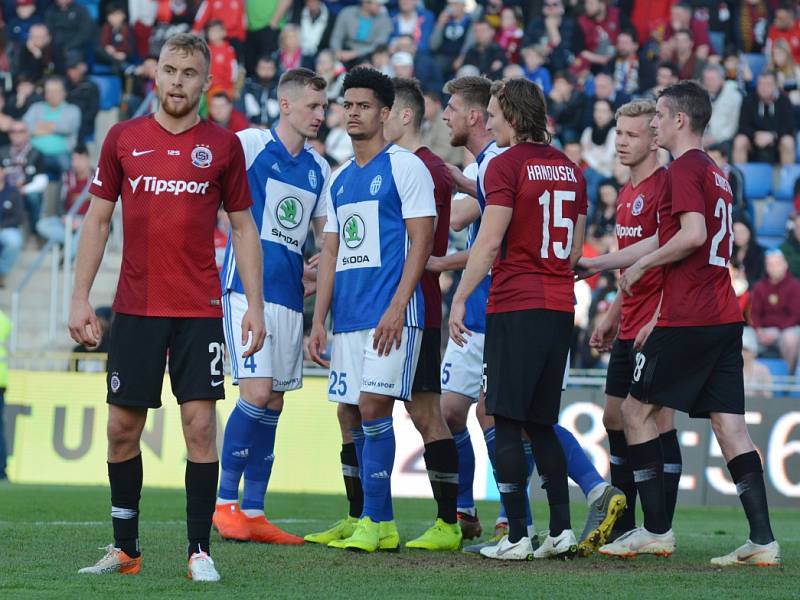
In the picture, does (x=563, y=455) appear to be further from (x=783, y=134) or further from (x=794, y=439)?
(x=783, y=134)

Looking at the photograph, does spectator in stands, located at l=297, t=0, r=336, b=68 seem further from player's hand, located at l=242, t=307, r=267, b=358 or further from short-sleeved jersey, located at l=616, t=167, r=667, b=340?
player's hand, located at l=242, t=307, r=267, b=358

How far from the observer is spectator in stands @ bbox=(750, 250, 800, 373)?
1628cm

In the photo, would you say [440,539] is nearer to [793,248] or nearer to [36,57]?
[793,248]

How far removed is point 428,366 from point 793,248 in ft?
37.0

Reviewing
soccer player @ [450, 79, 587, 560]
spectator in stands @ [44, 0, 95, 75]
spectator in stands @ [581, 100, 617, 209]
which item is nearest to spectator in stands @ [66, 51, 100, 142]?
spectator in stands @ [44, 0, 95, 75]

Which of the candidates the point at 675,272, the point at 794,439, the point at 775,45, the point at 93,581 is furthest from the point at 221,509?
the point at 775,45

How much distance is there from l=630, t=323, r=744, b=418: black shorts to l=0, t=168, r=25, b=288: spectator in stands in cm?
1266

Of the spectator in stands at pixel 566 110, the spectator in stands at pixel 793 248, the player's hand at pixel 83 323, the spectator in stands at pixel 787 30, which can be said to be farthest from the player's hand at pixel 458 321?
the spectator in stands at pixel 787 30

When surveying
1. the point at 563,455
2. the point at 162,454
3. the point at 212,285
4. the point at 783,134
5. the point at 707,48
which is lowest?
the point at 162,454

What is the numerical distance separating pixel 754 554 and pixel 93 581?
135 inches

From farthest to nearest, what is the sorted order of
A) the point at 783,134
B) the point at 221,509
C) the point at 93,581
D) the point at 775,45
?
the point at 775,45
the point at 783,134
the point at 221,509
the point at 93,581

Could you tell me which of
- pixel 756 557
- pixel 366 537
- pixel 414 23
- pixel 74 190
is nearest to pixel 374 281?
pixel 366 537

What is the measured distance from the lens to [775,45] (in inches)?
837

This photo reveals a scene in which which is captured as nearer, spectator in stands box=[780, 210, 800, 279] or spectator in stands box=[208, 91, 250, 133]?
spectator in stands box=[780, 210, 800, 279]
